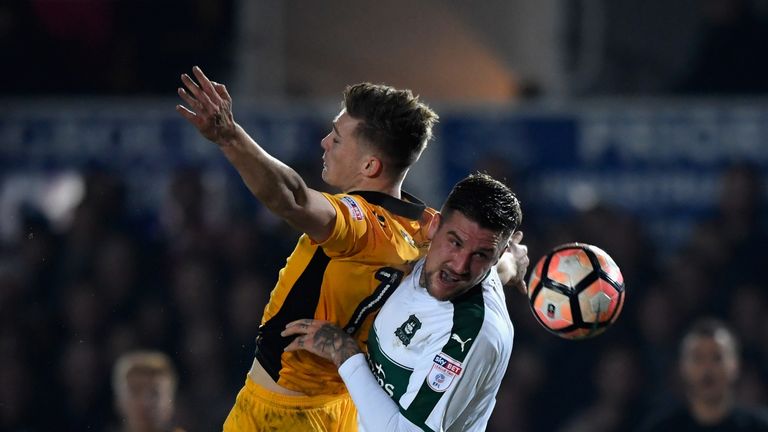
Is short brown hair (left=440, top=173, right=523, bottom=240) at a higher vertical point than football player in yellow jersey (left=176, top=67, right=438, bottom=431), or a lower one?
higher

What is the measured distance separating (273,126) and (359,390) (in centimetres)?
523

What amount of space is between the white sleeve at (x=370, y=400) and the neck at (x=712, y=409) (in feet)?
10.9

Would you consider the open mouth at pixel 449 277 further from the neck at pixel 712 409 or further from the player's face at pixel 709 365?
the neck at pixel 712 409

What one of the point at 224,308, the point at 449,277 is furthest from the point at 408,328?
the point at 224,308

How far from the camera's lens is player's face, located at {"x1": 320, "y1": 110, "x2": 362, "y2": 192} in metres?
4.88

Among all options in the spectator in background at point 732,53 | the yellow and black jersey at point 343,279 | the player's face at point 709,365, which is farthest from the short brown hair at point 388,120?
the spectator in background at point 732,53

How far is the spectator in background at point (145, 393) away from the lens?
6.78 meters

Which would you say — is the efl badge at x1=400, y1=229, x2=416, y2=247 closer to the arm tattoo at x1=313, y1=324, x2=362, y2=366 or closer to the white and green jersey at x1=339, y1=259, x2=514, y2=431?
the white and green jersey at x1=339, y1=259, x2=514, y2=431

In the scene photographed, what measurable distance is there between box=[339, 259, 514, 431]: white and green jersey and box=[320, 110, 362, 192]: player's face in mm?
420

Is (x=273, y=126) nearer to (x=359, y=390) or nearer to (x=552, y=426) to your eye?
(x=552, y=426)

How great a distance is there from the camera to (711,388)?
7453mm

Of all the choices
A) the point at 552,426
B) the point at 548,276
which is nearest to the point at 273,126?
the point at 552,426

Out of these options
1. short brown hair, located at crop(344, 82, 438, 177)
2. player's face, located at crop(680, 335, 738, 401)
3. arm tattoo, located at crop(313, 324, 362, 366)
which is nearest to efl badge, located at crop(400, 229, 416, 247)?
short brown hair, located at crop(344, 82, 438, 177)

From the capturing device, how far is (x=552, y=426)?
Result: 8.41 m
